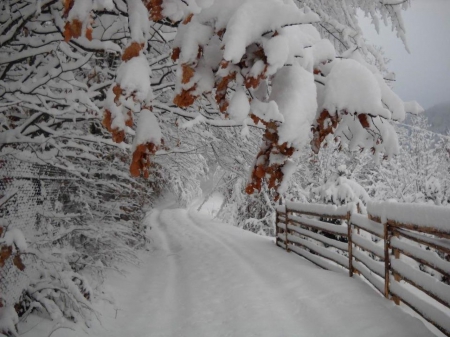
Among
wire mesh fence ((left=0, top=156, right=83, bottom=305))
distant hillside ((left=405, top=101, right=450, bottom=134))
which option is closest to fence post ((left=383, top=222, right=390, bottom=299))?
wire mesh fence ((left=0, top=156, right=83, bottom=305))

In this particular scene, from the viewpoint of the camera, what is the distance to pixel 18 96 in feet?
10.2

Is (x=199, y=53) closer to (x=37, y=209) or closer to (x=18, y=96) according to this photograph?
(x=18, y=96)

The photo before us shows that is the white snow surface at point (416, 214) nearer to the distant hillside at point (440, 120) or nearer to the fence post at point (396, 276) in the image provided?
the fence post at point (396, 276)

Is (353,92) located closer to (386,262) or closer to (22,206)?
(386,262)

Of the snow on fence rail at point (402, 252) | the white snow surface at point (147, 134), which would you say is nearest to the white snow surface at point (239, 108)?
the white snow surface at point (147, 134)

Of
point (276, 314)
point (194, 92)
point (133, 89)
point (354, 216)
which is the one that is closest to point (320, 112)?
point (194, 92)

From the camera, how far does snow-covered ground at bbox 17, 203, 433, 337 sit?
4.28 metres

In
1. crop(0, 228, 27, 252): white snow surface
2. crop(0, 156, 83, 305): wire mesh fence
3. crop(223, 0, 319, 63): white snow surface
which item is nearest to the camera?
crop(223, 0, 319, 63): white snow surface

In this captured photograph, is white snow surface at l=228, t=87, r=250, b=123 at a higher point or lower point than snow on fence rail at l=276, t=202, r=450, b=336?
higher

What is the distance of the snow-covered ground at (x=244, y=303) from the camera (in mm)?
4277

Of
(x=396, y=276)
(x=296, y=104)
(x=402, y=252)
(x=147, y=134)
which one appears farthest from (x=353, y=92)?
(x=396, y=276)

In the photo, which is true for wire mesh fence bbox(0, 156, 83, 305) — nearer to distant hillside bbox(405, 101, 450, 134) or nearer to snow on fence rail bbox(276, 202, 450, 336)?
snow on fence rail bbox(276, 202, 450, 336)

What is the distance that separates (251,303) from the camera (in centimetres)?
533

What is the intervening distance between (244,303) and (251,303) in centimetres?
12
